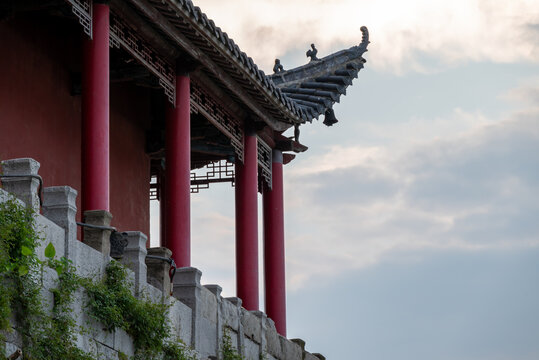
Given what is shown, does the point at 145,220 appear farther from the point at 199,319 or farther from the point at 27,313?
the point at 27,313

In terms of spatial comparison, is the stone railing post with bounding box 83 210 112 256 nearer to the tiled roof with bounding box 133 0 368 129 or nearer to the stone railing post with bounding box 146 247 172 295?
the stone railing post with bounding box 146 247 172 295

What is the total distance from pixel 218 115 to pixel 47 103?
3264 mm

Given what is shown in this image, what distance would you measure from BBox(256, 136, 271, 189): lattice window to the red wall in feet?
8.54

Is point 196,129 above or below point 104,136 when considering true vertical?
above

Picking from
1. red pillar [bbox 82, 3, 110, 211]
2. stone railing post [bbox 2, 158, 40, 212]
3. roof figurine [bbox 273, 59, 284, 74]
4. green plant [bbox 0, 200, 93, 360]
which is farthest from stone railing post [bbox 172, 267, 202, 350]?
roof figurine [bbox 273, 59, 284, 74]

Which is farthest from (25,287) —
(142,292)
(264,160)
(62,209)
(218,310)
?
(264,160)

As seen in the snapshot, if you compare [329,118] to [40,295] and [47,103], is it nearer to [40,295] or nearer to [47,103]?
[47,103]

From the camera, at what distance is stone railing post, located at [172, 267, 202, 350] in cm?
1855

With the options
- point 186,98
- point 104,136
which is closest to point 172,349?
point 104,136

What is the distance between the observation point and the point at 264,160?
989 inches

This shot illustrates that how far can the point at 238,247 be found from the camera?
23516 mm

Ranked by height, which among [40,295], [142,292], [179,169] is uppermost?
[179,169]

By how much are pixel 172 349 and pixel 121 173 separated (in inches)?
275

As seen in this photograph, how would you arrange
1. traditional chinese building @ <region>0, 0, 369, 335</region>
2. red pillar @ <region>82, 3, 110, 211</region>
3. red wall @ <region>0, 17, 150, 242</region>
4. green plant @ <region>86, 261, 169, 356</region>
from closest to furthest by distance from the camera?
green plant @ <region>86, 261, 169, 356</region>, red pillar @ <region>82, 3, 110, 211</region>, traditional chinese building @ <region>0, 0, 369, 335</region>, red wall @ <region>0, 17, 150, 242</region>
